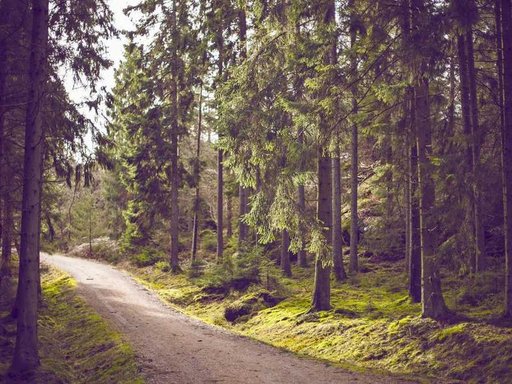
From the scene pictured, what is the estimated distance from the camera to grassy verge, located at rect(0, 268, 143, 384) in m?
9.41

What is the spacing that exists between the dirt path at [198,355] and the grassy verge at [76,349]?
1.27ft

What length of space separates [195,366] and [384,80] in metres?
8.70

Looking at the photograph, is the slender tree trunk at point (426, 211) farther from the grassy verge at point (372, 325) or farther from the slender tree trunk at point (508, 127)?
the slender tree trunk at point (508, 127)

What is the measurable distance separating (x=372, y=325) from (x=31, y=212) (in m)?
8.41

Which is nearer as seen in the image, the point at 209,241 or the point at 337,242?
the point at 337,242

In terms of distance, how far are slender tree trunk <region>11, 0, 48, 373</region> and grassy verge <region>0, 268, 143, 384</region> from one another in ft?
1.67

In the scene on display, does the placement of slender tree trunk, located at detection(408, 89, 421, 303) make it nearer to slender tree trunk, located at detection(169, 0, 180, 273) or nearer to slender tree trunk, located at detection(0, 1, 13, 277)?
slender tree trunk, located at detection(0, 1, 13, 277)

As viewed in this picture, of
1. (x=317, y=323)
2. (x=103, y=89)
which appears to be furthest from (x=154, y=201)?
(x=317, y=323)

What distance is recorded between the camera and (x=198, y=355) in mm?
10539

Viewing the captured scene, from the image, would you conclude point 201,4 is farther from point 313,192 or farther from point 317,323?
point 317,323

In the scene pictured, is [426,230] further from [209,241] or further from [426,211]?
[209,241]

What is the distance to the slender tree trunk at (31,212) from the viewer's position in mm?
9344

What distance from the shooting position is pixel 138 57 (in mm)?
25828

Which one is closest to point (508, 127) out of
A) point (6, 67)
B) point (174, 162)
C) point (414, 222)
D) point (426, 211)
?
point (426, 211)
